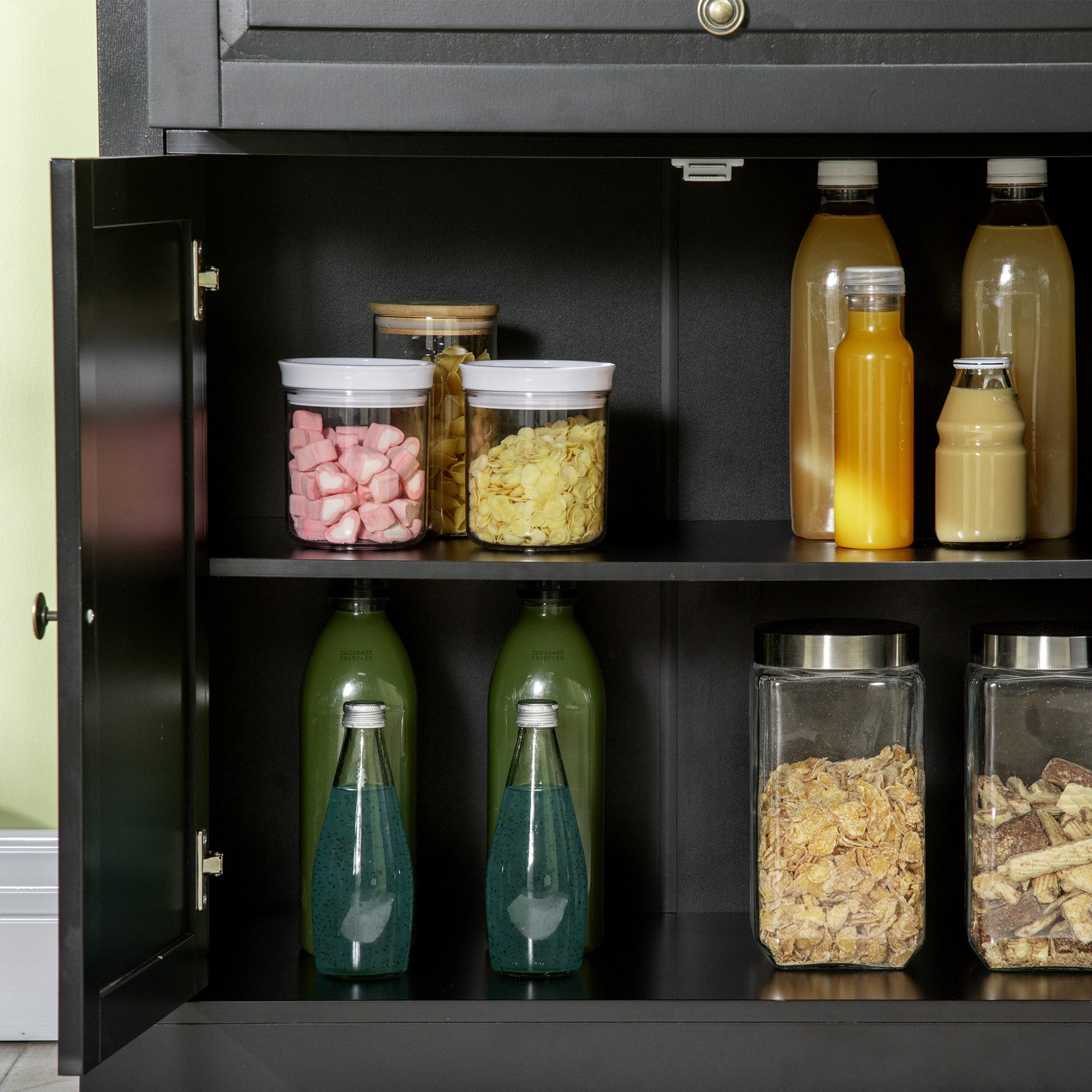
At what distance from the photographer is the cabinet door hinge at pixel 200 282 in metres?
1.11

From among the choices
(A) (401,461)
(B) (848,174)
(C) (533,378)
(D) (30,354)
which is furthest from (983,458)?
(D) (30,354)

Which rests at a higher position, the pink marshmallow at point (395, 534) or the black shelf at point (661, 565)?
the pink marshmallow at point (395, 534)

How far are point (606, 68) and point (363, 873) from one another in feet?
2.38

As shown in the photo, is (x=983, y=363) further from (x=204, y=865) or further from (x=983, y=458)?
(x=204, y=865)

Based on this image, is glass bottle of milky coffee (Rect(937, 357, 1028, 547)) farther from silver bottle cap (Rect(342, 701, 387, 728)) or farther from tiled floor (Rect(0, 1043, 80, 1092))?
tiled floor (Rect(0, 1043, 80, 1092))

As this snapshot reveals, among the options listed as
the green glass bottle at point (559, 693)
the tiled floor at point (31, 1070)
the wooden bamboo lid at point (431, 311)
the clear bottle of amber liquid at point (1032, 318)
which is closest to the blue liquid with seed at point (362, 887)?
the green glass bottle at point (559, 693)

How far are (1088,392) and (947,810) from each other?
0.46 m

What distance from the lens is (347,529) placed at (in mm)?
1165

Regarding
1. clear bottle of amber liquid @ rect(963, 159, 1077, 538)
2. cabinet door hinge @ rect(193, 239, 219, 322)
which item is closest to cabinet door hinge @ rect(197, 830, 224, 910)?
cabinet door hinge @ rect(193, 239, 219, 322)

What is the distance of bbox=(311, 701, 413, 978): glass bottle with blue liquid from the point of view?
121 cm

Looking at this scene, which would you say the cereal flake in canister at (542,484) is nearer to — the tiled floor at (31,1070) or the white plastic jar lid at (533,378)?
the white plastic jar lid at (533,378)

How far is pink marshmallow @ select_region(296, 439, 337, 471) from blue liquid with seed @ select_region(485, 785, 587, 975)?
0.34 metres

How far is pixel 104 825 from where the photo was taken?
98 centimetres

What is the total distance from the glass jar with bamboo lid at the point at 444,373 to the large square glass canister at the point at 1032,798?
0.51 m
